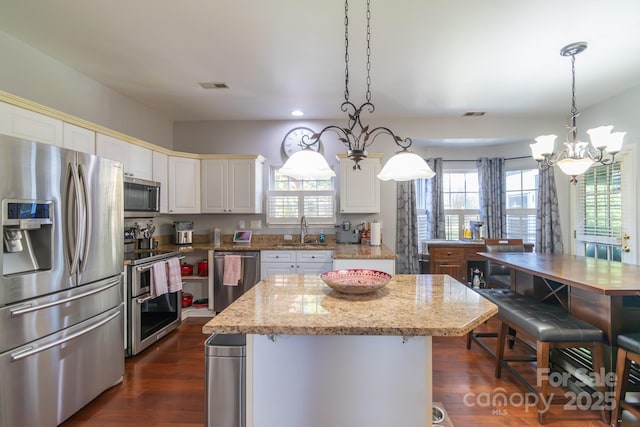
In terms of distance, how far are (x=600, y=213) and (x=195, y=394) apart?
4.95 meters

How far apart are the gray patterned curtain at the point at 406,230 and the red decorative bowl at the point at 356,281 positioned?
2.82m

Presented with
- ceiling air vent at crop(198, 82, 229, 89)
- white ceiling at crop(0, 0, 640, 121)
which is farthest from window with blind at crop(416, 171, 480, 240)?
ceiling air vent at crop(198, 82, 229, 89)

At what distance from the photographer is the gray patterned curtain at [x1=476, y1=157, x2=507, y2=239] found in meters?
4.80

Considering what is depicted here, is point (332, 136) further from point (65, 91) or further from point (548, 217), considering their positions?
point (548, 217)

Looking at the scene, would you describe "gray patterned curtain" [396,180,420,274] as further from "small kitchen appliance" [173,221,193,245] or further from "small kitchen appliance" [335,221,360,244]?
"small kitchen appliance" [173,221,193,245]

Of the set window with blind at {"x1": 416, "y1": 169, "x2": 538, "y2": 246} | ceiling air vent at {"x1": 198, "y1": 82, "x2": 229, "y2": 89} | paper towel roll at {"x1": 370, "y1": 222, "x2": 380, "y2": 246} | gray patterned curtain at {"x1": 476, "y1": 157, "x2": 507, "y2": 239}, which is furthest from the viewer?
gray patterned curtain at {"x1": 476, "y1": 157, "x2": 507, "y2": 239}

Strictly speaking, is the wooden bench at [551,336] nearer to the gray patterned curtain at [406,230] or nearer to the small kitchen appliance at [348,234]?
the small kitchen appliance at [348,234]

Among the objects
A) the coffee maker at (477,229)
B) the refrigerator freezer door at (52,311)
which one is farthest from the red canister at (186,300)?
the coffee maker at (477,229)

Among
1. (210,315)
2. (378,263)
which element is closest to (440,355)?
(378,263)

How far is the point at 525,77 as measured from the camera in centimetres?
294

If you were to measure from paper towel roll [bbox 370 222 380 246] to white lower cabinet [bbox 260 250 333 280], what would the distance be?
819mm

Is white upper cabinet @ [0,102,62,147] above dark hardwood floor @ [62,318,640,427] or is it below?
above

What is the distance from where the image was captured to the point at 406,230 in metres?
4.58

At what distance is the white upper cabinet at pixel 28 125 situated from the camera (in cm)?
187
